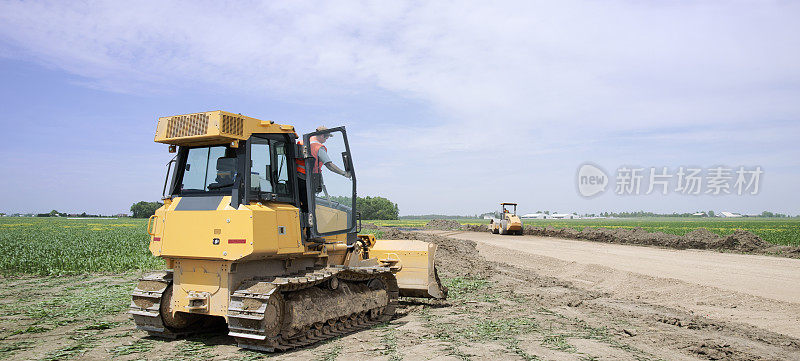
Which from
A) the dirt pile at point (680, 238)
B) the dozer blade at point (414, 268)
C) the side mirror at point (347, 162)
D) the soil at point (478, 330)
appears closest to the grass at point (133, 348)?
the soil at point (478, 330)

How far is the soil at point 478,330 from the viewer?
7125 millimetres

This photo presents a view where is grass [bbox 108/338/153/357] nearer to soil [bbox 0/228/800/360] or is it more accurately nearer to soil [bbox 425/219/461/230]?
soil [bbox 0/228/800/360]

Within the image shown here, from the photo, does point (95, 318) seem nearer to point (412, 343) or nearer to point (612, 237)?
point (412, 343)

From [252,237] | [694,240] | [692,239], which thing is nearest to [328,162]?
[252,237]

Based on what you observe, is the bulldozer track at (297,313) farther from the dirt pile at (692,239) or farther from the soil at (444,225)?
the soil at (444,225)

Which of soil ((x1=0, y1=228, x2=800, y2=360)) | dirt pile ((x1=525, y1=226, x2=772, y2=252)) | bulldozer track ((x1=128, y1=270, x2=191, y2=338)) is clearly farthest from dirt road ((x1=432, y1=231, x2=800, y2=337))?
bulldozer track ((x1=128, y1=270, x2=191, y2=338))

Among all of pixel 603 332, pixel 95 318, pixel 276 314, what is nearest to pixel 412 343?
pixel 276 314

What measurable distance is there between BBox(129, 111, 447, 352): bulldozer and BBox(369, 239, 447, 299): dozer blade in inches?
70.6

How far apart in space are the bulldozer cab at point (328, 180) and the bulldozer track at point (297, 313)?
2.66ft

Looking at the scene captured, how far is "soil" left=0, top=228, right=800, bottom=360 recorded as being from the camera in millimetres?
7125

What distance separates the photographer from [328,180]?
862cm

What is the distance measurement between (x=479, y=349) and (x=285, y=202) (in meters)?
3.52

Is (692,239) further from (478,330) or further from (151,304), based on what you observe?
(151,304)

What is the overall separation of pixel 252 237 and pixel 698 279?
50.5 feet
